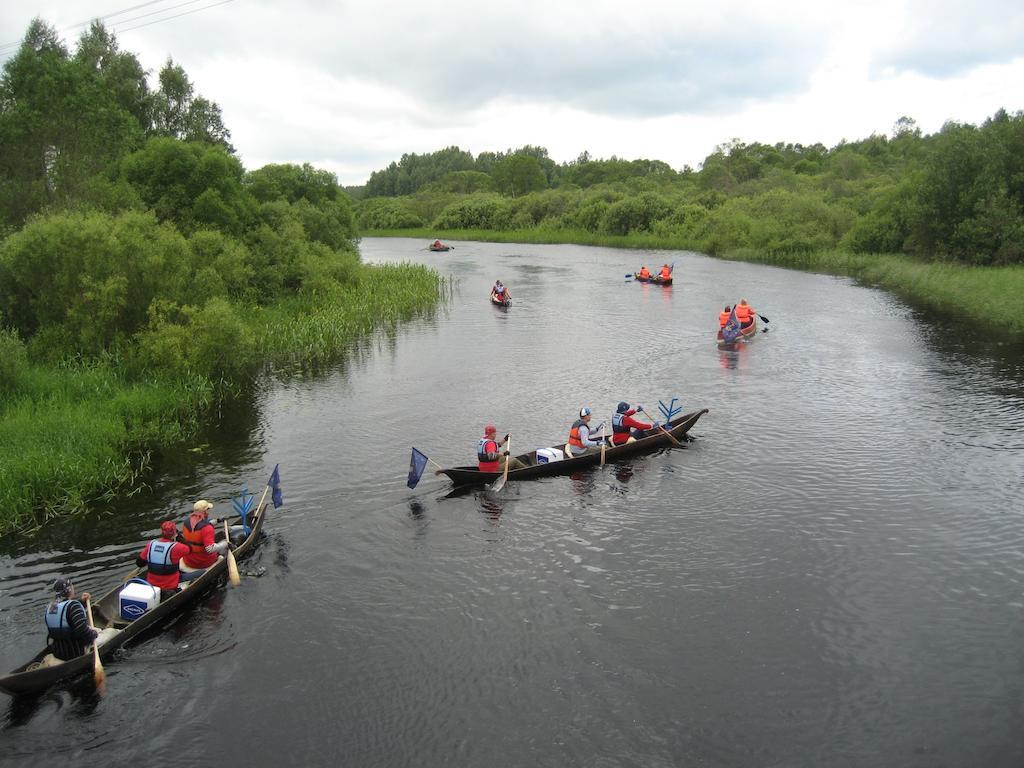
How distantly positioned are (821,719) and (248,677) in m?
9.41

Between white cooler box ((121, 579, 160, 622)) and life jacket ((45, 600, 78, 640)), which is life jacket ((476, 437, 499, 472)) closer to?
white cooler box ((121, 579, 160, 622))

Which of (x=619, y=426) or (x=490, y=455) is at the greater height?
(x=619, y=426)

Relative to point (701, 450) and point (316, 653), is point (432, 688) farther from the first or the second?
point (701, 450)

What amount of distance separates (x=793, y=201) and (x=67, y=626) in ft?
271

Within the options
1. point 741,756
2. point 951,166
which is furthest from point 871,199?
point 741,756

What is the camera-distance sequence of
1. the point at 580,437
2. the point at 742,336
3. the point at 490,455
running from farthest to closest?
the point at 742,336 → the point at 580,437 → the point at 490,455

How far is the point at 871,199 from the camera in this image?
7988 cm

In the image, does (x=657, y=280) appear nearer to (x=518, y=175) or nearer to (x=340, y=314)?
(x=340, y=314)

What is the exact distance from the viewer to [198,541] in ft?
51.5

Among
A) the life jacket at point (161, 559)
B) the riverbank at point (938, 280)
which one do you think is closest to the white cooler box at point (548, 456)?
the life jacket at point (161, 559)

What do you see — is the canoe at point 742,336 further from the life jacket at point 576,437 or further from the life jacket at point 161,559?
the life jacket at point 161,559

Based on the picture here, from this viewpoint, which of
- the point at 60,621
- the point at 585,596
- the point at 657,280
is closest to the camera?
the point at 60,621

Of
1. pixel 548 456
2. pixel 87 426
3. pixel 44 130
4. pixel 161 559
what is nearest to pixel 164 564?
pixel 161 559

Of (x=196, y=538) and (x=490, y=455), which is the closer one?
(x=196, y=538)
